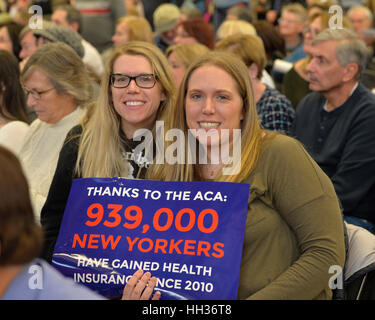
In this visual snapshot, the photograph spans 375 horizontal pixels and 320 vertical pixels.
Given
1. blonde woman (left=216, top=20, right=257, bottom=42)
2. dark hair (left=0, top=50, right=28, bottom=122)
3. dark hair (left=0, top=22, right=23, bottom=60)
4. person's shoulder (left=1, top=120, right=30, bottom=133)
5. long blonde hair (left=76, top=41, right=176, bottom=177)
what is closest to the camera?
long blonde hair (left=76, top=41, right=176, bottom=177)

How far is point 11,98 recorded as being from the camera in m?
3.75

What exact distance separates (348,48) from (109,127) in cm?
184

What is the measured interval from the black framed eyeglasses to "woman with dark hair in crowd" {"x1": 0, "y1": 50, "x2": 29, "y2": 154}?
1140mm

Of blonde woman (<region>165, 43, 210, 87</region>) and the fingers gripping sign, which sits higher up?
blonde woman (<region>165, 43, 210, 87</region>)

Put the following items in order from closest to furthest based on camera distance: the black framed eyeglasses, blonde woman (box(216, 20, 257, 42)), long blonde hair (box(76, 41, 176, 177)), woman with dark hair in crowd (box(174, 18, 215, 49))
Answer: long blonde hair (box(76, 41, 176, 177)) < the black framed eyeglasses < blonde woman (box(216, 20, 257, 42)) < woman with dark hair in crowd (box(174, 18, 215, 49))

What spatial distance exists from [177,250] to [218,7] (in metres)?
7.05

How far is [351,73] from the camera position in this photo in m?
3.76

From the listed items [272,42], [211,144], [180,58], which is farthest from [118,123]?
[272,42]

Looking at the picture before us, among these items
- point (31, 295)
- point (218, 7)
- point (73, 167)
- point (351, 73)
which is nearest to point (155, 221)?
point (73, 167)

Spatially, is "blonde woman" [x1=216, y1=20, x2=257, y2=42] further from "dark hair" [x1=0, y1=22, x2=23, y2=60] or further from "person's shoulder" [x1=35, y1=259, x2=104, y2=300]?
"person's shoulder" [x1=35, y1=259, x2=104, y2=300]

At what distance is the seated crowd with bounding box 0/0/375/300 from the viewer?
6.77ft

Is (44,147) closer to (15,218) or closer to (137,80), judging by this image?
(137,80)

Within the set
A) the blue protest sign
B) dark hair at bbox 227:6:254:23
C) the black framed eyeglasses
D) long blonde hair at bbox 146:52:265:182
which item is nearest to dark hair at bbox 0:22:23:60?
dark hair at bbox 227:6:254:23

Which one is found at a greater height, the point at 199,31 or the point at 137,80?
the point at 199,31
